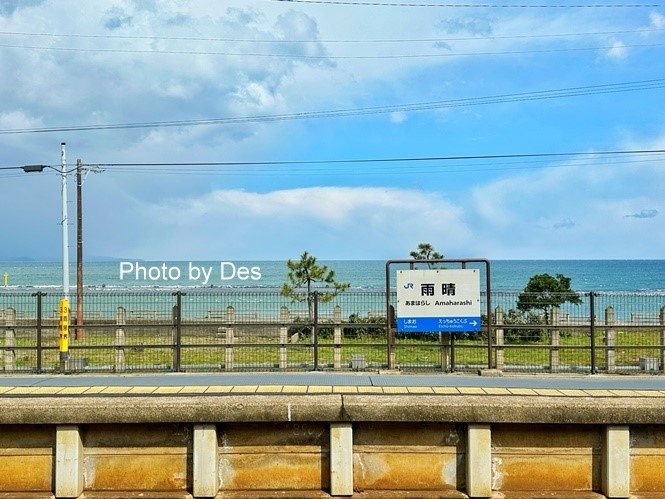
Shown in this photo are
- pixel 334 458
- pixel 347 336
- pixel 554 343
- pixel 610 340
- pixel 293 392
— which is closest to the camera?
pixel 334 458

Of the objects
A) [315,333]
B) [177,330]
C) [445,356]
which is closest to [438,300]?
[445,356]

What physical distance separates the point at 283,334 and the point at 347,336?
1.55m

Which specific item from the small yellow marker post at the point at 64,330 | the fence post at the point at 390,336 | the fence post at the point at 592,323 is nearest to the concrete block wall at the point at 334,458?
the fence post at the point at 390,336

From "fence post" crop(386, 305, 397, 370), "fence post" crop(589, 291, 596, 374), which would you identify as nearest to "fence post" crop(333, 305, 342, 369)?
"fence post" crop(386, 305, 397, 370)

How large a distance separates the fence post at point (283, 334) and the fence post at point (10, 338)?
6.09m

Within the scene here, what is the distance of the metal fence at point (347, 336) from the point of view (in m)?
16.1

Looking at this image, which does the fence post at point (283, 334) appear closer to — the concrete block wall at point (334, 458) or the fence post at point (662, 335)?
the fence post at point (662, 335)

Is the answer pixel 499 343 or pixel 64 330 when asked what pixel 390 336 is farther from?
pixel 64 330

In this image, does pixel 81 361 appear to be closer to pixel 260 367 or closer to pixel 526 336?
pixel 260 367

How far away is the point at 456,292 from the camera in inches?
635

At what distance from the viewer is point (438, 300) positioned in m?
16.1

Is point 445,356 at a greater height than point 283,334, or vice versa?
point 283,334

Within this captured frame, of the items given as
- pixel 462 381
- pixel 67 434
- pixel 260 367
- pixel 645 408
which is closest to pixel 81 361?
pixel 260 367

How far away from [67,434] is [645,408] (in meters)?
4.52
